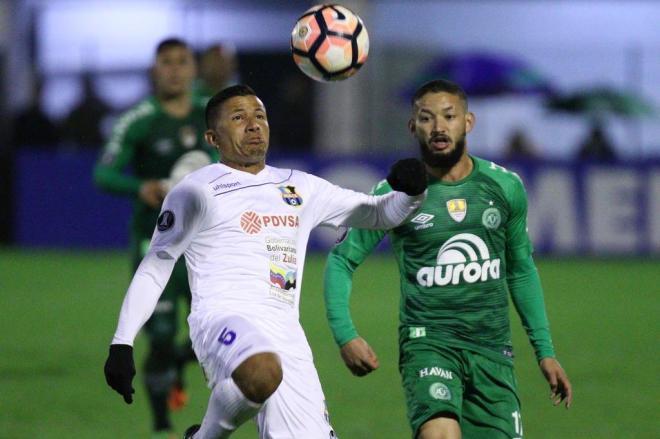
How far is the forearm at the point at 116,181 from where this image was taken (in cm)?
846

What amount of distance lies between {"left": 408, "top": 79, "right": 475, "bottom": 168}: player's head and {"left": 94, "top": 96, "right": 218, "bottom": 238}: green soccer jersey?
9.02 ft

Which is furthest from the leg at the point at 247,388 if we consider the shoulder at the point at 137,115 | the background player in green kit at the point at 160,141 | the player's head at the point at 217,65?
the player's head at the point at 217,65

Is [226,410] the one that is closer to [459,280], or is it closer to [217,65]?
[459,280]

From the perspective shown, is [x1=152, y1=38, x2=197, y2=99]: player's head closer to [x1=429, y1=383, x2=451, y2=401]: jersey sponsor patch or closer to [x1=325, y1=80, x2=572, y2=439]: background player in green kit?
[x1=325, y1=80, x2=572, y2=439]: background player in green kit

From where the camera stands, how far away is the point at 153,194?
809cm

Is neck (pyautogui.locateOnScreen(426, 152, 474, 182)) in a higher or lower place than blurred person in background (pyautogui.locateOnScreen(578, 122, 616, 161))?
higher

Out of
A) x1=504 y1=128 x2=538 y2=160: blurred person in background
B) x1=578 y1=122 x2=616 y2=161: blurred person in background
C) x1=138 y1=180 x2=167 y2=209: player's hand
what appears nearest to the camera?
x1=138 y1=180 x2=167 y2=209: player's hand

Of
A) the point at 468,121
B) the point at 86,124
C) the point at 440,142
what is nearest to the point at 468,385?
the point at 440,142

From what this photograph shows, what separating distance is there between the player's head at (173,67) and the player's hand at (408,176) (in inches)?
125

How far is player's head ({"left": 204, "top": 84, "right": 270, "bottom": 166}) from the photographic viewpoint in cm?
606

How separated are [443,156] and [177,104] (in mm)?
3010

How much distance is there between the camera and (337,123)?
22406 millimetres

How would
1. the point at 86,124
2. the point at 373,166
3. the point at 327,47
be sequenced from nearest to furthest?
the point at 327,47, the point at 373,166, the point at 86,124

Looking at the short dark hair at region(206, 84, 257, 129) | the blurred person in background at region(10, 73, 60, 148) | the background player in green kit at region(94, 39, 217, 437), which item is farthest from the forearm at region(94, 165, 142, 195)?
the blurred person in background at region(10, 73, 60, 148)
